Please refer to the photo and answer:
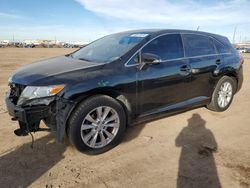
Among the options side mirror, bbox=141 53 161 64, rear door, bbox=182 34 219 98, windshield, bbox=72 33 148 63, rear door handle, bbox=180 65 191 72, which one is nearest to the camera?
side mirror, bbox=141 53 161 64

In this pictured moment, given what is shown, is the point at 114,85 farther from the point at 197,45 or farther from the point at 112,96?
the point at 197,45

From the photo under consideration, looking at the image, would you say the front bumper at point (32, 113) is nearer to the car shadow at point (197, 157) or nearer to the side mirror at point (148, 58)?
the side mirror at point (148, 58)

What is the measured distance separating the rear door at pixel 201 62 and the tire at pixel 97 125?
5.50 ft

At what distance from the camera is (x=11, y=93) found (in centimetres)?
384

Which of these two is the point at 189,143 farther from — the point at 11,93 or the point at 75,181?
the point at 11,93

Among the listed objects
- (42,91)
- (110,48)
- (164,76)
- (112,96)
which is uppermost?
(110,48)

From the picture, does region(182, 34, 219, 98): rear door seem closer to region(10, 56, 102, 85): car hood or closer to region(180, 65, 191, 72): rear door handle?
region(180, 65, 191, 72): rear door handle

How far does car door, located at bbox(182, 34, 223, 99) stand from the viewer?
483cm

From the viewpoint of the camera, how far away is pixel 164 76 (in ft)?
14.0

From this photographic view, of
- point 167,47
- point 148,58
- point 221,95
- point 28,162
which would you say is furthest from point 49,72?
point 221,95

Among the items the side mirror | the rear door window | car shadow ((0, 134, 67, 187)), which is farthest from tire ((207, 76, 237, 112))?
car shadow ((0, 134, 67, 187))

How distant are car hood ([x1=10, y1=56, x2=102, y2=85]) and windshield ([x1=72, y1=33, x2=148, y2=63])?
0.31 m

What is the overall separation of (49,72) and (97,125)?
0.99 metres

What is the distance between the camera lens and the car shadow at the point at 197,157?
3.07 meters
